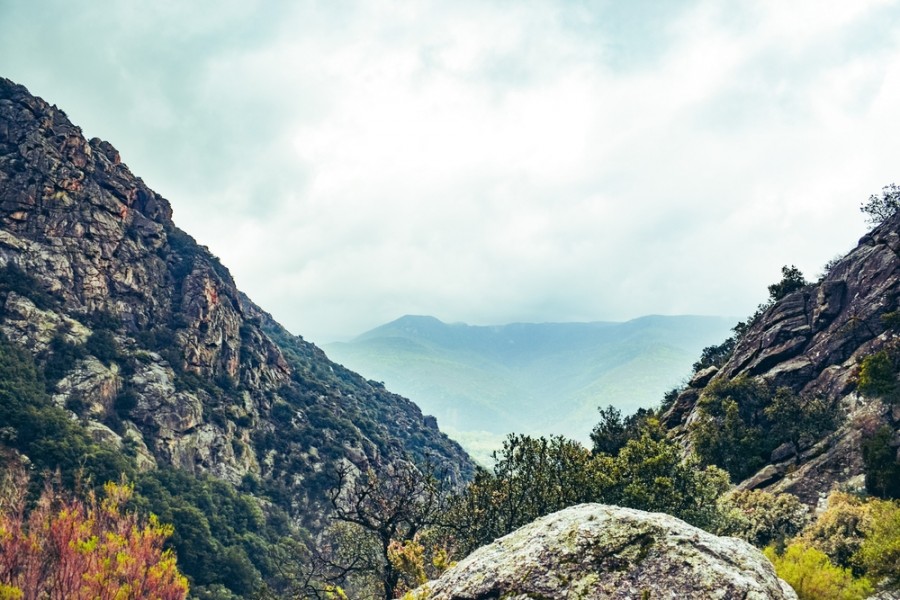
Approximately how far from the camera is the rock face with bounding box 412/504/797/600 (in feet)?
27.0

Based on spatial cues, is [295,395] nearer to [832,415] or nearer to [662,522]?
[832,415]

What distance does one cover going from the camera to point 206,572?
75.4 meters

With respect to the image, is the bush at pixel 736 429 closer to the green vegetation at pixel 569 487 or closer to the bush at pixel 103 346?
the green vegetation at pixel 569 487

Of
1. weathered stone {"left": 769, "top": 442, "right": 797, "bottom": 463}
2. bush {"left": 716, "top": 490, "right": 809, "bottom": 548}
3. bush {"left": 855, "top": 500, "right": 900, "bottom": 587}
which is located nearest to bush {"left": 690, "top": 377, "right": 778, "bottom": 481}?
weathered stone {"left": 769, "top": 442, "right": 797, "bottom": 463}

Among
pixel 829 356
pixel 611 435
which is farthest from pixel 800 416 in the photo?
pixel 611 435

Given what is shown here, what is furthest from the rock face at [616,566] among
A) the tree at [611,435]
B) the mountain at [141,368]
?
the mountain at [141,368]

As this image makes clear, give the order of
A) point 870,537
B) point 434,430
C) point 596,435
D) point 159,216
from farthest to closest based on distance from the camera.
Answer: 1. point 434,430
2. point 159,216
3. point 596,435
4. point 870,537

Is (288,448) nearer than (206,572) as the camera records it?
No

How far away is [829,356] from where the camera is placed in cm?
5525

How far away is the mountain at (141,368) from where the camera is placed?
79.0 m

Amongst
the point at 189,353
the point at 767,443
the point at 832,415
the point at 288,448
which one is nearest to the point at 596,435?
the point at 767,443

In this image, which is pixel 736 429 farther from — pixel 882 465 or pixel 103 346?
pixel 103 346

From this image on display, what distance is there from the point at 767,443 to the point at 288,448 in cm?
9844

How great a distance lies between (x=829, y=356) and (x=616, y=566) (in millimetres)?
60804
